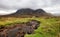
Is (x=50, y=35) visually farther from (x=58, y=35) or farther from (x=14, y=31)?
(x=14, y=31)

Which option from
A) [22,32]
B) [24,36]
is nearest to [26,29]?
[22,32]

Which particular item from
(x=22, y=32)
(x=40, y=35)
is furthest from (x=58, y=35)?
(x=22, y=32)

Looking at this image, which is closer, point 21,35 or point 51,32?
point 21,35

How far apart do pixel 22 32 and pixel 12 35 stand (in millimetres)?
1969

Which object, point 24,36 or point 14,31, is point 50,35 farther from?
point 14,31

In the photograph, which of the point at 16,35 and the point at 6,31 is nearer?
the point at 16,35

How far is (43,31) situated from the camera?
103 feet

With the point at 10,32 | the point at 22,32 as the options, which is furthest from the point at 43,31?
the point at 10,32

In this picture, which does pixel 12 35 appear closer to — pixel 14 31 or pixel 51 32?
pixel 14 31

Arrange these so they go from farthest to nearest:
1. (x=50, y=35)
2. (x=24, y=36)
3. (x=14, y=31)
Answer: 1. (x=14, y=31)
2. (x=50, y=35)
3. (x=24, y=36)

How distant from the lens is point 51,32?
3216cm

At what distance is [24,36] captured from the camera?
28.2 metres

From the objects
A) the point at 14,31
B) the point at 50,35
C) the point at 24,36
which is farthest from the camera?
the point at 14,31

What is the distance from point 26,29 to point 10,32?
3.18m
